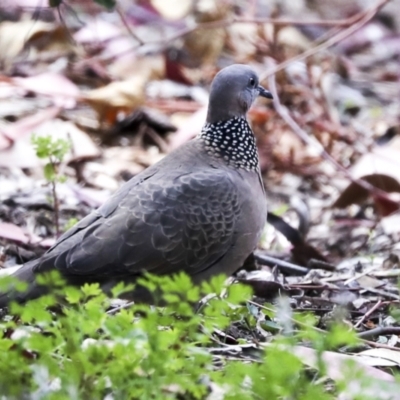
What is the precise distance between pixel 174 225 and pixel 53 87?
2.66 meters

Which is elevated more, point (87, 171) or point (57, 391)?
point (57, 391)

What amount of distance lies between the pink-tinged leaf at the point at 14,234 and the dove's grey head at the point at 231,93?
1.04m

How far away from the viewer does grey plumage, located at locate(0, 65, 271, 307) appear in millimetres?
3672

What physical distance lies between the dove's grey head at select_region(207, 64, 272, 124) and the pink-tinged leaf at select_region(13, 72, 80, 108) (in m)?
1.92

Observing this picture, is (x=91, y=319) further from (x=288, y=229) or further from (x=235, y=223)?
(x=288, y=229)

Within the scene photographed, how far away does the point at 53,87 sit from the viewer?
621 cm

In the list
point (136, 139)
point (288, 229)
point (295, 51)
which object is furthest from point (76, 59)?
point (288, 229)

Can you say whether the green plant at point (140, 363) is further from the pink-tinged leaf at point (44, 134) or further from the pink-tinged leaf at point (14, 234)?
the pink-tinged leaf at point (44, 134)

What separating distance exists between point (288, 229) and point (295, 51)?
334cm

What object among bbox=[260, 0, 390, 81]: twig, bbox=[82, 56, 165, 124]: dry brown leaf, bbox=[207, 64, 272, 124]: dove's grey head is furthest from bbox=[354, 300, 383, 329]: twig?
bbox=[82, 56, 165, 124]: dry brown leaf

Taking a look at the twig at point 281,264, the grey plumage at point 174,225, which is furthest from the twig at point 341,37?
the grey plumage at point 174,225

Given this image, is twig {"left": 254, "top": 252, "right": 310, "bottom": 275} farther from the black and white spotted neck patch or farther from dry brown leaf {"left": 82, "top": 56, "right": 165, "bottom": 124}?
dry brown leaf {"left": 82, "top": 56, "right": 165, "bottom": 124}

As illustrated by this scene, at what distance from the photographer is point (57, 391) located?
2.32 m

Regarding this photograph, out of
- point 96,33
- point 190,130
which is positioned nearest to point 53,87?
point 190,130
